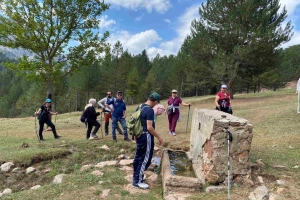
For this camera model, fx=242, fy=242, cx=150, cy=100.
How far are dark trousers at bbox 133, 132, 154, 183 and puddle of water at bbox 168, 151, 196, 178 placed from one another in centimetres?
88

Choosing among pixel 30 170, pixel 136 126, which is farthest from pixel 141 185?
pixel 30 170

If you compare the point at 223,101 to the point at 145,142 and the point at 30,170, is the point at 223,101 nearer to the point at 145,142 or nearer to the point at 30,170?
the point at 145,142

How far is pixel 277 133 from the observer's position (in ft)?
30.3

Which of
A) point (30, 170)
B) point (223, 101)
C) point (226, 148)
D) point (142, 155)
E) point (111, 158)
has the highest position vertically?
point (223, 101)

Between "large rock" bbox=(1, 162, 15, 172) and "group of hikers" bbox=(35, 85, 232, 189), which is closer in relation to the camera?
"group of hikers" bbox=(35, 85, 232, 189)

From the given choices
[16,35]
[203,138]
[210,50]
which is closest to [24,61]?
[16,35]

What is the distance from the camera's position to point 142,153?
5.09 m

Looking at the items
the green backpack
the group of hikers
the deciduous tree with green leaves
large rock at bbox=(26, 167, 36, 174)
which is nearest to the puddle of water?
the group of hikers

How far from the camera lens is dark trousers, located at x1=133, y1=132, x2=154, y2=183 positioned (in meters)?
5.00

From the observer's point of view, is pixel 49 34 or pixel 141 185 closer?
pixel 141 185

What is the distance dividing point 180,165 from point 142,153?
1.66 metres

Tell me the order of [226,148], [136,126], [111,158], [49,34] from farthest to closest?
[49,34] < [111,158] < [136,126] < [226,148]

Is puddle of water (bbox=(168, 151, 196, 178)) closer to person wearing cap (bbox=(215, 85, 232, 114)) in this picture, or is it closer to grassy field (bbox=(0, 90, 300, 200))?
grassy field (bbox=(0, 90, 300, 200))

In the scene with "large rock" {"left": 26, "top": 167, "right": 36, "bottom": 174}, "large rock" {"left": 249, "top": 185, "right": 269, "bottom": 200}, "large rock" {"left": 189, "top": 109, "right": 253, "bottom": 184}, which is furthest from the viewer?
"large rock" {"left": 26, "top": 167, "right": 36, "bottom": 174}
